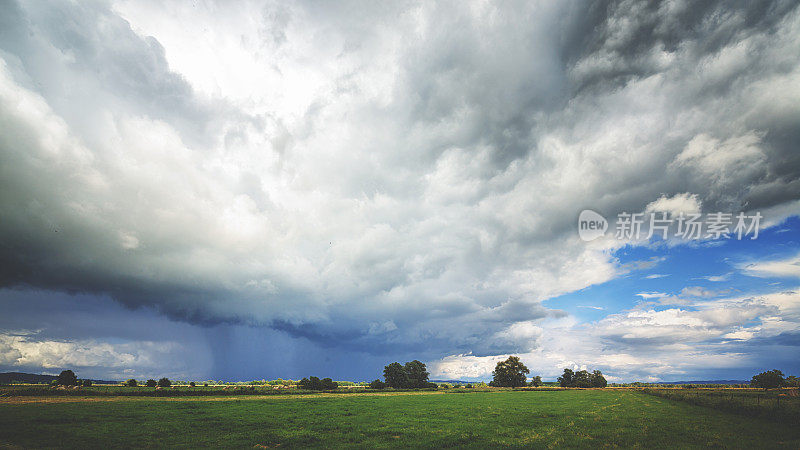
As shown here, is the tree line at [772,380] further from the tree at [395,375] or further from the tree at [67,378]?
the tree at [67,378]

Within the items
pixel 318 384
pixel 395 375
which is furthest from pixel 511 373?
pixel 318 384

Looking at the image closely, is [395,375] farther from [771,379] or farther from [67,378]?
[771,379]

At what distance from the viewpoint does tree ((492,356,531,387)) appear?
17850 cm

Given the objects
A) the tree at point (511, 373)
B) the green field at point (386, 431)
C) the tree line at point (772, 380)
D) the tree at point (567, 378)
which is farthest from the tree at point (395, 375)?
the tree line at point (772, 380)

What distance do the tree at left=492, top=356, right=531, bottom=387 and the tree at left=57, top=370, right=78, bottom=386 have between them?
180m

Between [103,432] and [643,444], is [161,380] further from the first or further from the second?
[643,444]

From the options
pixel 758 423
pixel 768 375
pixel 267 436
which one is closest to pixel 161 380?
pixel 267 436

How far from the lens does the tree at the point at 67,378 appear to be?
105963mm

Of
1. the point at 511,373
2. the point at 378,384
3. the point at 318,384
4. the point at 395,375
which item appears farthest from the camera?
the point at 511,373

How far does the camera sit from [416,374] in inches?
6619

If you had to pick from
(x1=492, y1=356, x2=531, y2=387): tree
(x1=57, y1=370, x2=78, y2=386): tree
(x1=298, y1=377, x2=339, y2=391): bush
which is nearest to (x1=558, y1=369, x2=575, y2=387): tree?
(x1=492, y1=356, x2=531, y2=387): tree

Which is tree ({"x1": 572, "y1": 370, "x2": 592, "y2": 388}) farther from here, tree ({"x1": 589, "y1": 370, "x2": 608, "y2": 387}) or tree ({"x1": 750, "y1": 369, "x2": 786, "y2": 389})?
tree ({"x1": 750, "y1": 369, "x2": 786, "y2": 389})

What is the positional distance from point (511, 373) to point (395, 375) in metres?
65.5

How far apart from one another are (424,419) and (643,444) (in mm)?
25130
